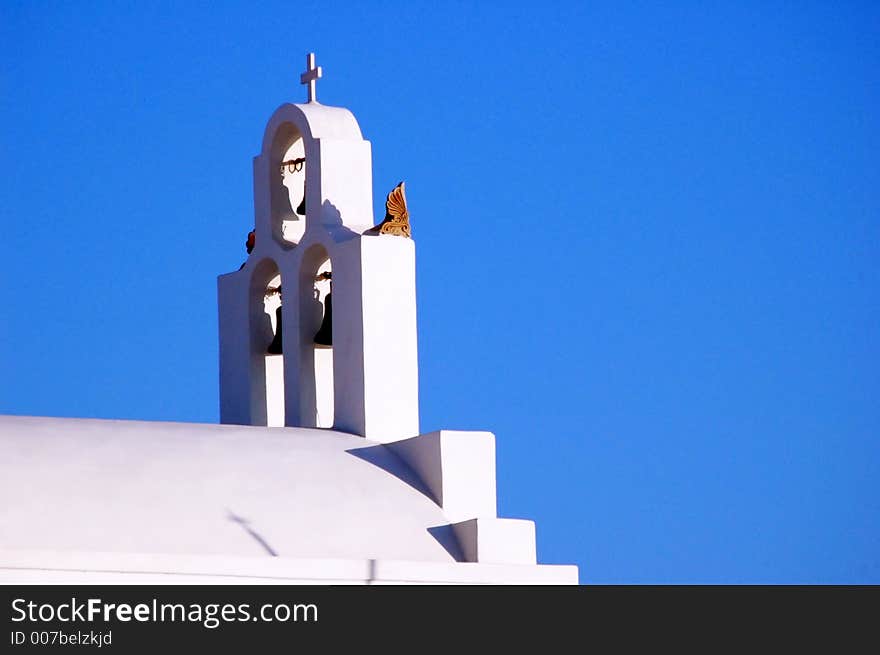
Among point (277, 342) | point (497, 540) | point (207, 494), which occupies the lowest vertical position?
point (497, 540)

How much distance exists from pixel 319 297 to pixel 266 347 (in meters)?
0.98

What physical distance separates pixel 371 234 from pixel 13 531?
16.3 ft

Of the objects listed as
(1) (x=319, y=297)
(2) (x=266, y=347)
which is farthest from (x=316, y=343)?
(2) (x=266, y=347)

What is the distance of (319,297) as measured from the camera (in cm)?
2247

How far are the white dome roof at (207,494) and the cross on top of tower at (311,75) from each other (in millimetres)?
3864

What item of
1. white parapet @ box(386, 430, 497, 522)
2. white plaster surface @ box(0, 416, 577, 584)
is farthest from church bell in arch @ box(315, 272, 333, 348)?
white parapet @ box(386, 430, 497, 522)

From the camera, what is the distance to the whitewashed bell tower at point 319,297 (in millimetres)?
21000

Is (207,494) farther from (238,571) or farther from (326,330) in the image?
(326,330)

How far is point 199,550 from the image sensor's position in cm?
1825

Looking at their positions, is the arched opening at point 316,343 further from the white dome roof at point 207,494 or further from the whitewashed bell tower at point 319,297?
the white dome roof at point 207,494

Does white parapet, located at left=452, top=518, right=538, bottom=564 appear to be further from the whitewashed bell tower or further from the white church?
the whitewashed bell tower

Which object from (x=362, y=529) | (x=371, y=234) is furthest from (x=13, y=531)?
(x=371, y=234)

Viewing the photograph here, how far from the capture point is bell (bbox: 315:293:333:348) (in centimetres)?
2195
